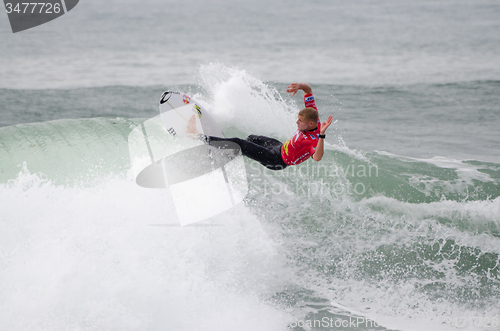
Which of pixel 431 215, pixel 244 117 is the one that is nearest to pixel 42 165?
pixel 244 117

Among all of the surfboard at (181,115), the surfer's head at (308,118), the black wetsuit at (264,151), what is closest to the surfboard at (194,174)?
the surfboard at (181,115)

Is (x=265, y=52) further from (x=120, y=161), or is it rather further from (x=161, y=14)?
(x=120, y=161)

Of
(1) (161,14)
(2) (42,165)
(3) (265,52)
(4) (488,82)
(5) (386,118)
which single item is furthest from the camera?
(1) (161,14)

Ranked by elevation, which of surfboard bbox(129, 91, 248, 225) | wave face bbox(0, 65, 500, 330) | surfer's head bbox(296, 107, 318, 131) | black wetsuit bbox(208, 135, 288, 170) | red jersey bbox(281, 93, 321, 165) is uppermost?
surfer's head bbox(296, 107, 318, 131)

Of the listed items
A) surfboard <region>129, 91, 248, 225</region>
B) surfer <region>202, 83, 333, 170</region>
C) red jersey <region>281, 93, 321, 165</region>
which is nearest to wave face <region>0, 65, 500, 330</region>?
surfboard <region>129, 91, 248, 225</region>

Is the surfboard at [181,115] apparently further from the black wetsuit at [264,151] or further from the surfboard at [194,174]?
the black wetsuit at [264,151]

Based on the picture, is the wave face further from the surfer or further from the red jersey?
the red jersey

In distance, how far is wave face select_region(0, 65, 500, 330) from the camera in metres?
4.17

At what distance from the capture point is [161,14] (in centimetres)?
2677

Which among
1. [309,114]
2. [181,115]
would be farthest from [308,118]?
[181,115]

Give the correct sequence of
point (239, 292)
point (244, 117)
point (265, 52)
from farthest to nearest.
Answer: point (265, 52), point (244, 117), point (239, 292)

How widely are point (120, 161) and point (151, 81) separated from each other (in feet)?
29.8

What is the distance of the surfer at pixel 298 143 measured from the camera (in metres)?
3.25

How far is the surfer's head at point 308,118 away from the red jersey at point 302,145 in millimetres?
76
